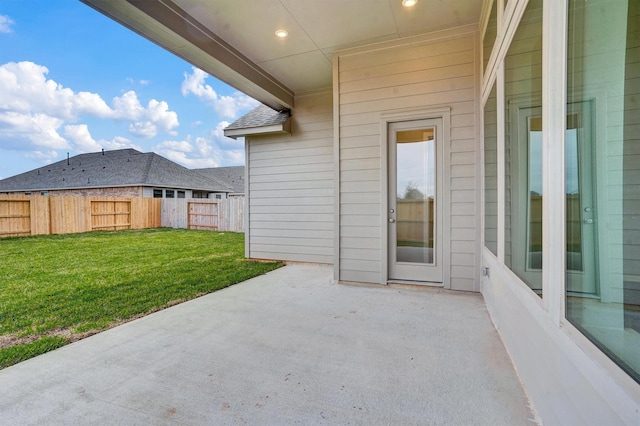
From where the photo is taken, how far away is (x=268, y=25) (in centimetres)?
358

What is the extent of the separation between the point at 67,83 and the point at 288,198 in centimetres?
1965

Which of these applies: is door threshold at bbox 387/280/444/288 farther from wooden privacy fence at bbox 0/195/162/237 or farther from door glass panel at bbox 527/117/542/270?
wooden privacy fence at bbox 0/195/162/237

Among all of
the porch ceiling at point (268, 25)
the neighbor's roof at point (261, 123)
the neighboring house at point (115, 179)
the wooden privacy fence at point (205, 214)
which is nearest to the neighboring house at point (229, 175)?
the neighboring house at point (115, 179)

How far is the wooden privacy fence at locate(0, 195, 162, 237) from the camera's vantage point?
373 inches

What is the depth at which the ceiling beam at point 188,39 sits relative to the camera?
2850mm

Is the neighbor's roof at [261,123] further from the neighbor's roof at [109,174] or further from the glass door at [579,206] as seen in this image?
the neighbor's roof at [109,174]

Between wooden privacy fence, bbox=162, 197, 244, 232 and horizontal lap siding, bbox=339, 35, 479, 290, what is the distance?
8.30m

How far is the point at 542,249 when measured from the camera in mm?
1456

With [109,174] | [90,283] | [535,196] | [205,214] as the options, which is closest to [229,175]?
[109,174]

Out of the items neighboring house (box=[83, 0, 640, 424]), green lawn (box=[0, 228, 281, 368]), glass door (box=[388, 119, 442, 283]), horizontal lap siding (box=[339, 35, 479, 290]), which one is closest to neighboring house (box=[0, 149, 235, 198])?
green lawn (box=[0, 228, 281, 368])

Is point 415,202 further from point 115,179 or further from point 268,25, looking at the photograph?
point 115,179

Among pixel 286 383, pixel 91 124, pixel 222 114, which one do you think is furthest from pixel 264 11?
pixel 91 124

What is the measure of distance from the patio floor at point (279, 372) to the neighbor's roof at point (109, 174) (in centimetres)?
1637

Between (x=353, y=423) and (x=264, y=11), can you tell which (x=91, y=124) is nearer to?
(x=264, y=11)
